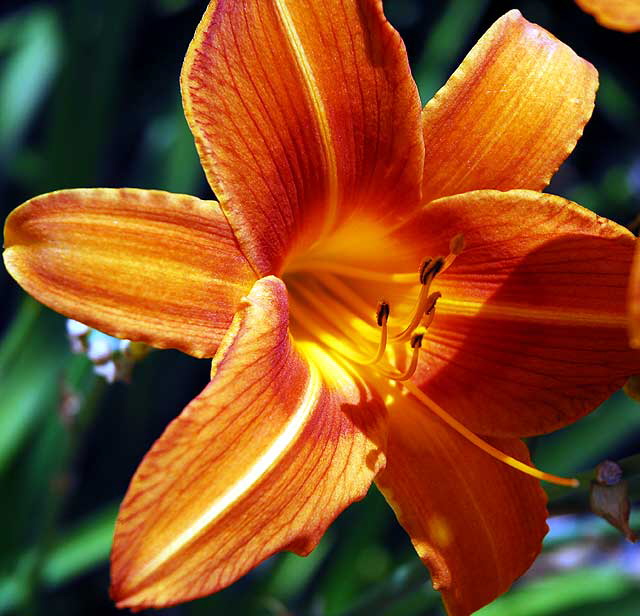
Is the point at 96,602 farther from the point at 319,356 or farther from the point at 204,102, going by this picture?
the point at 204,102

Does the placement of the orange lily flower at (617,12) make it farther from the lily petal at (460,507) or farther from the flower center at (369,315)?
the lily petal at (460,507)

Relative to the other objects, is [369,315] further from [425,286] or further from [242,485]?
[242,485]

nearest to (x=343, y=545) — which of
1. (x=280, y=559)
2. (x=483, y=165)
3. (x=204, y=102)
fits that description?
(x=280, y=559)

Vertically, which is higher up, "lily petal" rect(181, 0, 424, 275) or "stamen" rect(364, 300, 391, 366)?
"lily petal" rect(181, 0, 424, 275)

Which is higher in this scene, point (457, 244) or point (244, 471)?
point (457, 244)

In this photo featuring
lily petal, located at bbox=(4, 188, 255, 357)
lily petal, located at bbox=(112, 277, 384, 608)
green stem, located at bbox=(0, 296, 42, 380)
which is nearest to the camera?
lily petal, located at bbox=(112, 277, 384, 608)

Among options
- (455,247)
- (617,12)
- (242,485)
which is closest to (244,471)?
(242,485)

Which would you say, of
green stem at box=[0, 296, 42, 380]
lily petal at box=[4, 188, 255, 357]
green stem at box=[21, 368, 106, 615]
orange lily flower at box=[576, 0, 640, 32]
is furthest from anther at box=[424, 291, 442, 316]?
green stem at box=[0, 296, 42, 380]

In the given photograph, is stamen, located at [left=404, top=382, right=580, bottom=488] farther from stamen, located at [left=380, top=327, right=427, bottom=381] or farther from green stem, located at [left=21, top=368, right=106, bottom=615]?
green stem, located at [left=21, top=368, right=106, bottom=615]
